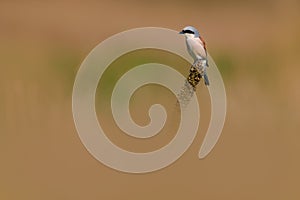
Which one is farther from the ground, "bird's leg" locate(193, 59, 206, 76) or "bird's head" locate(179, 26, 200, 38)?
"bird's head" locate(179, 26, 200, 38)

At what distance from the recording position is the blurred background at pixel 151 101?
5.13ft

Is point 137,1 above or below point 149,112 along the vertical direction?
above

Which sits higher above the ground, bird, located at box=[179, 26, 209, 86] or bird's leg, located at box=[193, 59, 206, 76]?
bird, located at box=[179, 26, 209, 86]

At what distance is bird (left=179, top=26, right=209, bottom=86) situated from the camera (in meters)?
1.62

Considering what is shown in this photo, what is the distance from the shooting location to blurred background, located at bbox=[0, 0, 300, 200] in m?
1.56

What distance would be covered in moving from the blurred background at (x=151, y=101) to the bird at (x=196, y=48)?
0.03 m

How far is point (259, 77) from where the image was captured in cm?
165

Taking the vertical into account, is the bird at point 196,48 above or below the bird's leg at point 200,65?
above

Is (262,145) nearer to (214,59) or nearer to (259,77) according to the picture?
(259,77)

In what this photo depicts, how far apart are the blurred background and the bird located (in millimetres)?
31

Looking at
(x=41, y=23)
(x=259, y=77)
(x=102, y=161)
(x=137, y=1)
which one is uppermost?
(x=137, y=1)

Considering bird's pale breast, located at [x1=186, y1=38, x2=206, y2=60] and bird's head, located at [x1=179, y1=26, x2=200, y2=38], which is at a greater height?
bird's head, located at [x1=179, y1=26, x2=200, y2=38]

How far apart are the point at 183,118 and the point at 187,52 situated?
10.1 inches

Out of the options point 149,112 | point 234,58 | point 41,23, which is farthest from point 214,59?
point 41,23
